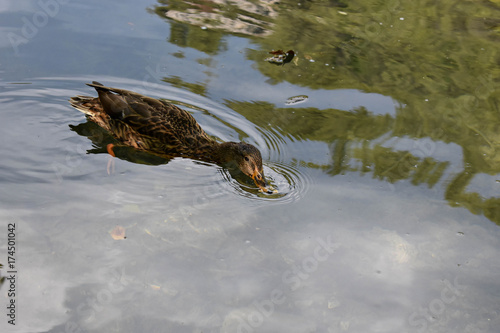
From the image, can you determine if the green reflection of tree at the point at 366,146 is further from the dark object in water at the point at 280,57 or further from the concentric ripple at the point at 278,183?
the dark object in water at the point at 280,57

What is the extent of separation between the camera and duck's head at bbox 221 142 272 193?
6.30m

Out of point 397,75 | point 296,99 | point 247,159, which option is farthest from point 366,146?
point 397,75

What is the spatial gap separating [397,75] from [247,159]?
3.70 metres

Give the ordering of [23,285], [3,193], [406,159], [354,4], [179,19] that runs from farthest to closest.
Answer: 1. [354,4]
2. [179,19]
3. [406,159]
4. [3,193]
5. [23,285]

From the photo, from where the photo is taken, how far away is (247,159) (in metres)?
6.45

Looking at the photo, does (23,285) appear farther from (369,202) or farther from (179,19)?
(179,19)

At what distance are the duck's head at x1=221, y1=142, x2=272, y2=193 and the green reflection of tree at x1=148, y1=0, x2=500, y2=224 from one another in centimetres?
85

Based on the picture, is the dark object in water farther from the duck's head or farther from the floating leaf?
the duck's head

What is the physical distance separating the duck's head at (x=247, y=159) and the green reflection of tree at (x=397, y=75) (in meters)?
0.85

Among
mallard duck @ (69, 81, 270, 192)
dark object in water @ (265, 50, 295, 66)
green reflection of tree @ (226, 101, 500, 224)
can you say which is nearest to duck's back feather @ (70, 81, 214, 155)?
mallard duck @ (69, 81, 270, 192)

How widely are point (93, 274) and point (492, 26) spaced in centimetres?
919

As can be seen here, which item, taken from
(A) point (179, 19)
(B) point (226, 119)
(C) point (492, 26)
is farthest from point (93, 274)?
(C) point (492, 26)

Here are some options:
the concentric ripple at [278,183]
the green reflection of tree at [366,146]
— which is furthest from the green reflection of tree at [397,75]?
the concentric ripple at [278,183]

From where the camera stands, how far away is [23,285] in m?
4.61
